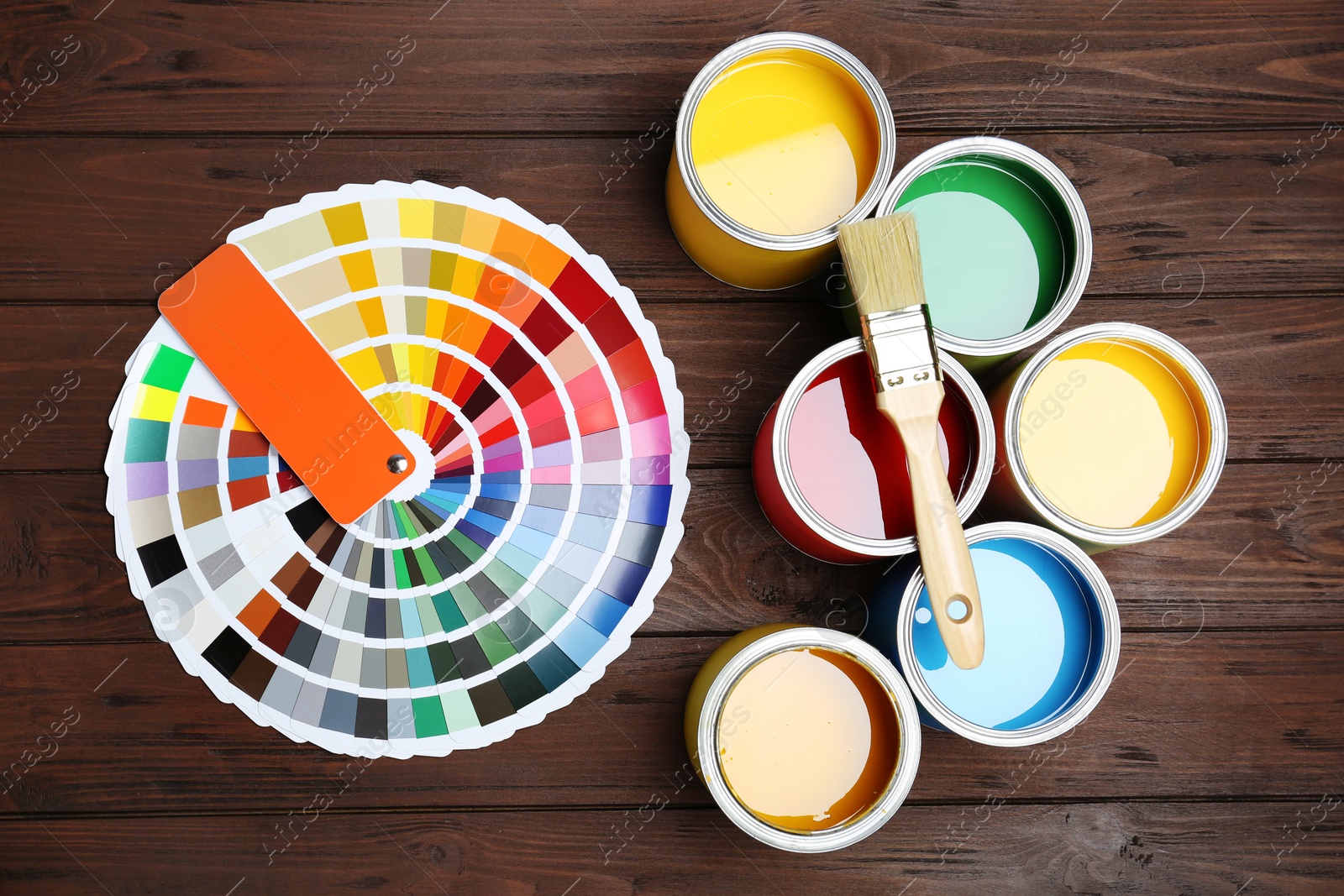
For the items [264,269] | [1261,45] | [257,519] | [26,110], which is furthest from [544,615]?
[1261,45]

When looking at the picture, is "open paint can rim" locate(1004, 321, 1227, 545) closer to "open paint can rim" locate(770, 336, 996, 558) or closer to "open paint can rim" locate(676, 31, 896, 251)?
"open paint can rim" locate(770, 336, 996, 558)

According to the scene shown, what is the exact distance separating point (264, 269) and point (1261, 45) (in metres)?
1.23

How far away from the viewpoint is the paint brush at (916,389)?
0.73m

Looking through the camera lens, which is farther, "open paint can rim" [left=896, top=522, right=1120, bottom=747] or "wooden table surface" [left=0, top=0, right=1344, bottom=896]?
"wooden table surface" [left=0, top=0, right=1344, bottom=896]

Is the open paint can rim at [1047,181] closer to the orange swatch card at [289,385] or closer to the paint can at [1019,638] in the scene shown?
the paint can at [1019,638]

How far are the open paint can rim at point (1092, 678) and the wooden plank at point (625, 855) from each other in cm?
19

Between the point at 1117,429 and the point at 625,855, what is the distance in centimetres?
71

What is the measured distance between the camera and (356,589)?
2.93ft

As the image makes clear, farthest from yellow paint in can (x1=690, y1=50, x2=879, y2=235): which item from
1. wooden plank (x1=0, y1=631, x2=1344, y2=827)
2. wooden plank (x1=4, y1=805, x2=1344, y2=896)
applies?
wooden plank (x1=4, y1=805, x2=1344, y2=896)

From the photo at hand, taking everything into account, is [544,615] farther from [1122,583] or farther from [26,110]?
[26,110]

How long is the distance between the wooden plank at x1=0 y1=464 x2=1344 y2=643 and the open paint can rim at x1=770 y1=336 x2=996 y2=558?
0.52ft

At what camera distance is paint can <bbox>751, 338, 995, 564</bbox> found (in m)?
0.78

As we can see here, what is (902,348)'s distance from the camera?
0.74 m

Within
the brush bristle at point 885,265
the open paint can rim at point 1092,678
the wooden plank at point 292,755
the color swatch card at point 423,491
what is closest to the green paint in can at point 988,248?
the brush bristle at point 885,265
